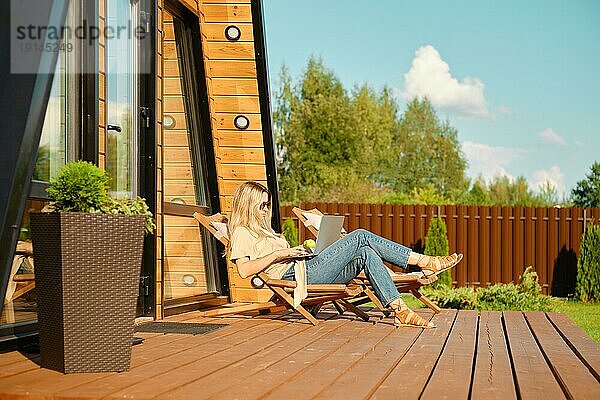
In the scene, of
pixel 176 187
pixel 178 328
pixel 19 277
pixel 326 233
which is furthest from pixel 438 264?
pixel 19 277

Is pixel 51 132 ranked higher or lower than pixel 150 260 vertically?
higher

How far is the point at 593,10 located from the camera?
31938 mm

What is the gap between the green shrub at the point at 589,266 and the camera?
13.3m

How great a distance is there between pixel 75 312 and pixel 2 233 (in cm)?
42

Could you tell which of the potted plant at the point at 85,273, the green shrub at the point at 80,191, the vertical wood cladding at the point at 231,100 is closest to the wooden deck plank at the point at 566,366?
the potted plant at the point at 85,273

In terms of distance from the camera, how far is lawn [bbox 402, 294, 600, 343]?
9773 millimetres

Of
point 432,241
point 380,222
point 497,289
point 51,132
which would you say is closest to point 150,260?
point 51,132

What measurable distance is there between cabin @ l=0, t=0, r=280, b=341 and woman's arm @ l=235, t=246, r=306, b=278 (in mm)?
744

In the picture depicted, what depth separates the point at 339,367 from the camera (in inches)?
153

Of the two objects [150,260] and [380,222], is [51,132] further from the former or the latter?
[380,222]

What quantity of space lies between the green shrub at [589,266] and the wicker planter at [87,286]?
10.8m

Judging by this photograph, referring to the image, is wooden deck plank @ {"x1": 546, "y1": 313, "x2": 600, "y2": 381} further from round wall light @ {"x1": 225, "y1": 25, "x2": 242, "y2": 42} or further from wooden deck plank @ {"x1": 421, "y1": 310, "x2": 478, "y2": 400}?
round wall light @ {"x1": 225, "y1": 25, "x2": 242, "y2": 42}

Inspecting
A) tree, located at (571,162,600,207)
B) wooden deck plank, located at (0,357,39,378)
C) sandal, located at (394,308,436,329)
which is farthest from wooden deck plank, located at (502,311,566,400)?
tree, located at (571,162,600,207)

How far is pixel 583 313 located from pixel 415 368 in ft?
28.3
